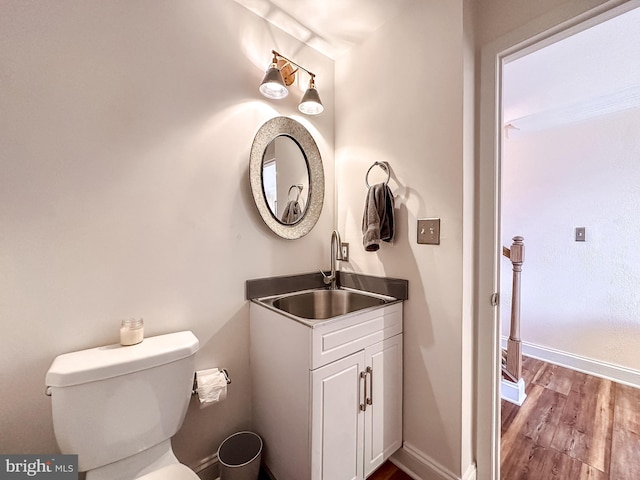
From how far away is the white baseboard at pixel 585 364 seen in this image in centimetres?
218

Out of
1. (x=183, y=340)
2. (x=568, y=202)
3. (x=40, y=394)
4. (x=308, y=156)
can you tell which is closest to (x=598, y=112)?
(x=568, y=202)

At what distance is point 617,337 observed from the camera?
7.40ft

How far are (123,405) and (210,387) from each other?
33cm

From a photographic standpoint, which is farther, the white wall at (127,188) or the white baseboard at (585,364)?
the white baseboard at (585,364)

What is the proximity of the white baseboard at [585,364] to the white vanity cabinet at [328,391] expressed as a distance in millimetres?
2245

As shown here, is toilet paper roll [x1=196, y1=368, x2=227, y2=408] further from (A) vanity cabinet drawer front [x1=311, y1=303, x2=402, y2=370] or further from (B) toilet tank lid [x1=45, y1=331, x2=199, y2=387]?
(A) vanity cabinet drawer front [x1=311, y1=303, x2=402, y2=370]

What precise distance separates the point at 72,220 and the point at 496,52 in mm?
2003

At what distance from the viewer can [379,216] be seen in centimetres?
145

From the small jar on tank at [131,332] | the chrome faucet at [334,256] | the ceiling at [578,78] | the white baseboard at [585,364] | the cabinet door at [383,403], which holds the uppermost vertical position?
the ceiling at [578,78]

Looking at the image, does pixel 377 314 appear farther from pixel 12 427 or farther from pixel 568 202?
pixel 568 202

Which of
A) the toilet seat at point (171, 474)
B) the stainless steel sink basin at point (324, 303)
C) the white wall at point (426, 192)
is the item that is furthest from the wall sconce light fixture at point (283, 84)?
the toilet seat at point (171, 474)

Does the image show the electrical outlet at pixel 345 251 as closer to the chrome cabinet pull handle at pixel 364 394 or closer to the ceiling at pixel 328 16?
the chrome cabinet pull handle at pixel 364 394

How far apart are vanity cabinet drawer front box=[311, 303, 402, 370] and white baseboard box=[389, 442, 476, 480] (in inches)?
25.6

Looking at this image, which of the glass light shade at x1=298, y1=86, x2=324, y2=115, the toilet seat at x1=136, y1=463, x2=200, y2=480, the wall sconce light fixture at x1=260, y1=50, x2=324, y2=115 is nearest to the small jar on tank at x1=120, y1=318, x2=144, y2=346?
the toilet seat at x1=136, y1=463, x2=200, y2=480
